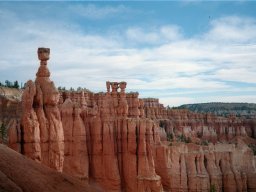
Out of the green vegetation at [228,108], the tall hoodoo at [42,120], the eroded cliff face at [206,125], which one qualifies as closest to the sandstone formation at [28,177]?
the tall hoodoo at [42,120]

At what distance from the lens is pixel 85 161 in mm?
34750

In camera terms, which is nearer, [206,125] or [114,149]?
[114,149]

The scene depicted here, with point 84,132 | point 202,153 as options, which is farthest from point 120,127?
point 202,153

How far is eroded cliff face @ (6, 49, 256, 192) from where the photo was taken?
2481 centimetres

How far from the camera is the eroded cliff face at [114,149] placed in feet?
81.4

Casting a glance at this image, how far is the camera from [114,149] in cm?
3703

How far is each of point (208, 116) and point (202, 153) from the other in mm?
51310

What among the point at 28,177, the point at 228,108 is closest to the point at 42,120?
the point at 28,177

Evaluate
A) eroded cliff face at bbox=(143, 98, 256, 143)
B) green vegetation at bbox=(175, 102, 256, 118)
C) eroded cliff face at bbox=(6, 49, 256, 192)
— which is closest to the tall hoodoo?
eroded cliff face at bbox=(6, 49, 256, 192)

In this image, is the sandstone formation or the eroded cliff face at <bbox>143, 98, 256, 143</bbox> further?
the eroded cliff face at <bbox>143, 98, 256, 143</bbox>

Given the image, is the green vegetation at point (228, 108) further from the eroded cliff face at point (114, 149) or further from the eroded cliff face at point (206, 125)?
the eroded cliff face at point (114, 149)

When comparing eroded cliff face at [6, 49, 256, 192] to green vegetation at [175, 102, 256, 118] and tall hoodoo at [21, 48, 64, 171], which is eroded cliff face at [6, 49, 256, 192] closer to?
tall hoodoo at [21, 48, 64, 171]

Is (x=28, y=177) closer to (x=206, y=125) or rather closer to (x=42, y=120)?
(x=42, y=120)

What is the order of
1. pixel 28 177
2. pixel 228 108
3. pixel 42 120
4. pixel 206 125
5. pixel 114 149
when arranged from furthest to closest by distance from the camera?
pixel 228 108 → pixel 206 125 → pixel 114 149 → pixel 42 120 → pixel 28 177
